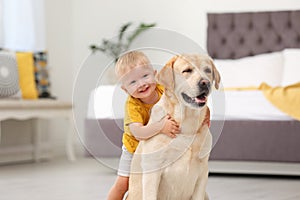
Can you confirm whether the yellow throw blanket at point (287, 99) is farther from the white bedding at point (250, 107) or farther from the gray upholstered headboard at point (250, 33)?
the gray upholstered headboard at point (250, 33)

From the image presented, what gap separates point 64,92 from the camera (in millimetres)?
5242

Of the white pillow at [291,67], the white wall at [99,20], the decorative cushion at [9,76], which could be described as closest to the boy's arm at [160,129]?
the white pillow at [291,67]

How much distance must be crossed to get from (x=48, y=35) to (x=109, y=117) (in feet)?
12.0

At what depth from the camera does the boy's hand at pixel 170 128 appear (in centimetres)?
156

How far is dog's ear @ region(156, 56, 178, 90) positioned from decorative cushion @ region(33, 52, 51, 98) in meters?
3.33

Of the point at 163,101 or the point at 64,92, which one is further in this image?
the point at 64,92

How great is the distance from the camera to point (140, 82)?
5.39 feet

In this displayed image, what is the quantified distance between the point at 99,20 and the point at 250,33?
1443 mm

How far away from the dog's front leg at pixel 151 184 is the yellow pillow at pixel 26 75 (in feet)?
9.90

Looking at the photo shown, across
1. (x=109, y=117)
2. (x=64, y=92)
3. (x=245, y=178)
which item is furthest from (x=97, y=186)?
(x=64, y=92)

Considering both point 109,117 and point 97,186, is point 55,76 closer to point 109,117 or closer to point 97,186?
point 97,186

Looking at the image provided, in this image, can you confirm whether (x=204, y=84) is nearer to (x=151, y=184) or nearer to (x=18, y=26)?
(x=151, y=184)

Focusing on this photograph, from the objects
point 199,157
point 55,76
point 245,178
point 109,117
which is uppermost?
point 109,117

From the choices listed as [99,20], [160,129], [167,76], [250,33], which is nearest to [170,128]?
[160,129]
